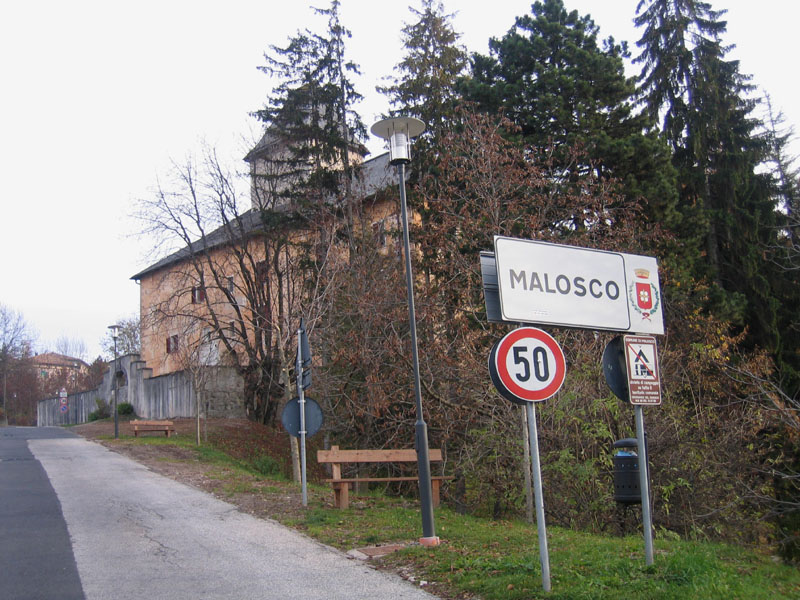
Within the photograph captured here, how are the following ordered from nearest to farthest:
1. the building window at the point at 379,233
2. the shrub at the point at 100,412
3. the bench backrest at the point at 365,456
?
the bench backrest at the point at 365,456
the building window at the point at 379,233
the shrub at the point at 100,412

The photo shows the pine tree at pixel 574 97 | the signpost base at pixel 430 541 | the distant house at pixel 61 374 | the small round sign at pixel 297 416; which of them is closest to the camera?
the signpost base at pixel 430 541

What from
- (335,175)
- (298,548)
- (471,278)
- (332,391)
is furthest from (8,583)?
(335,175)

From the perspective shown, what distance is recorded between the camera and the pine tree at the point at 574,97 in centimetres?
2069

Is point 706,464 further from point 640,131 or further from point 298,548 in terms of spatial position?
point 640,131

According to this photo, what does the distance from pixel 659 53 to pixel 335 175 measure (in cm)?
1292

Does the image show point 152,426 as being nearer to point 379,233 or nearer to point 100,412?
point 379,233

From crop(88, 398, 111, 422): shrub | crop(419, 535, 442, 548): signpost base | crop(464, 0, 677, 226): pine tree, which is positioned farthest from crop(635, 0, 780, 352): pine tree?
crop(88, 398, 111, 422): shrub

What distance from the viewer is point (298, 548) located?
911 centimetres

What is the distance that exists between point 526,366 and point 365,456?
7.19 m

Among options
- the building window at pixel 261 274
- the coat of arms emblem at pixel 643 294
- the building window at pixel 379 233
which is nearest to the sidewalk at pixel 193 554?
the coat of arms emblem at pixel 643 294

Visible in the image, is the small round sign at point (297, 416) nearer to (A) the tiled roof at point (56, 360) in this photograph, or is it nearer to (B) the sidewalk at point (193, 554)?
(B) the sidewalk at point (193, 554)

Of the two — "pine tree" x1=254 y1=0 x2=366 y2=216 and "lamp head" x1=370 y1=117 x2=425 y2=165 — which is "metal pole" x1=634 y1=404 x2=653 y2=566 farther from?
"pine tree" x1=254 y1=0 x2=366 y2=216

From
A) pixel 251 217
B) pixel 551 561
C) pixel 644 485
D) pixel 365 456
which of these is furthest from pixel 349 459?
pixel 251 217

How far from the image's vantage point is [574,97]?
22.1m
